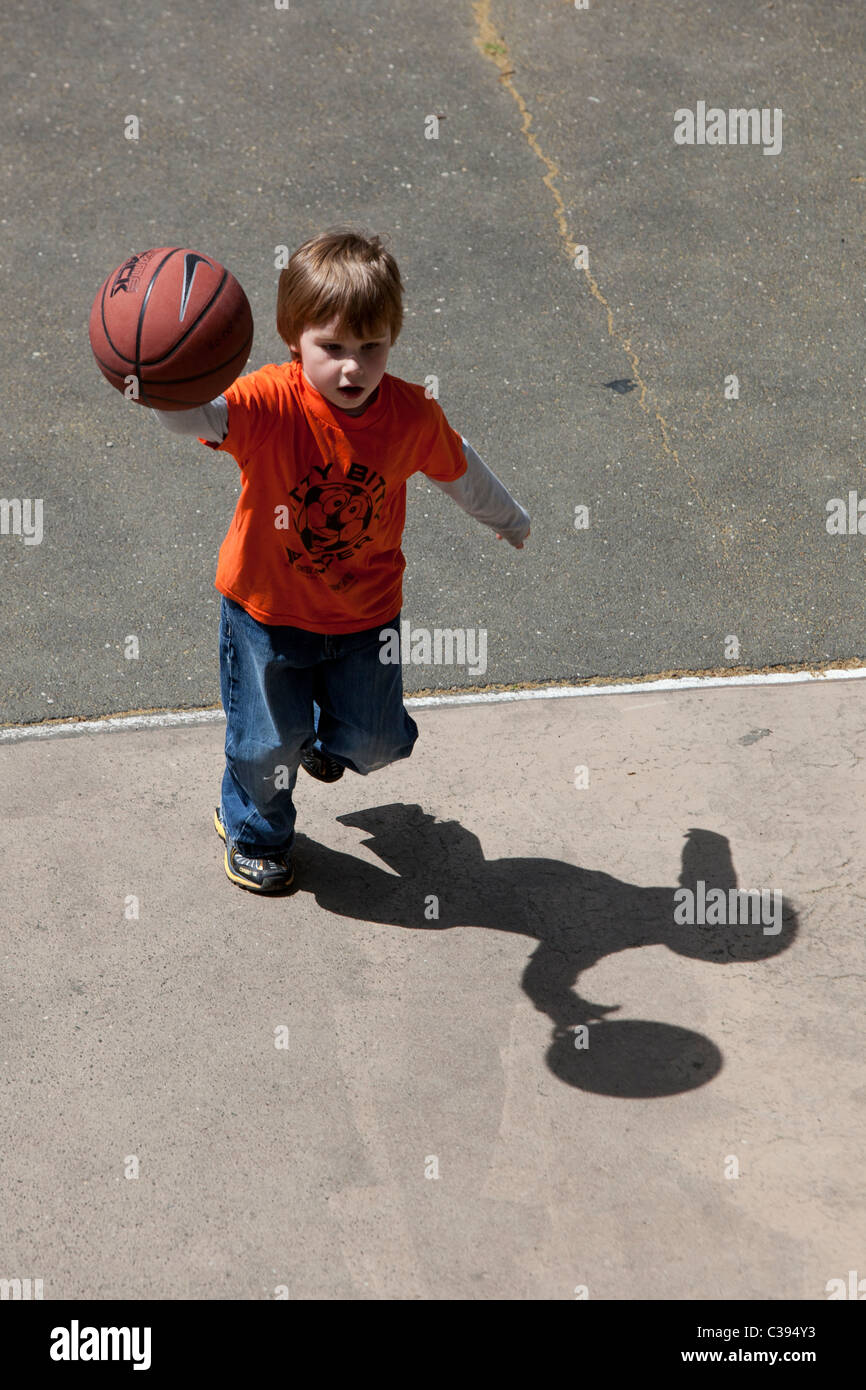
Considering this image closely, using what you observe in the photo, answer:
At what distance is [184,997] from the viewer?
3908mm

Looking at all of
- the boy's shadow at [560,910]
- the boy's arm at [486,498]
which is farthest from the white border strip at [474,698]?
the boy's arm at [486,498]

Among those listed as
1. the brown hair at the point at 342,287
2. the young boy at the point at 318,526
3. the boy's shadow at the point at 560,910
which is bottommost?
the boy's shadow at the point at 560,910

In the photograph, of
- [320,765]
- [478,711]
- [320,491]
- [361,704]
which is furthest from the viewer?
[478,711]

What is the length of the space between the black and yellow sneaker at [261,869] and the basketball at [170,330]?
1548 mm

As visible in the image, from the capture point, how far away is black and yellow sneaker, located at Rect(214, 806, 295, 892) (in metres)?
4.20

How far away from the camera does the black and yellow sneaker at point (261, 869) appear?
4.20 metres

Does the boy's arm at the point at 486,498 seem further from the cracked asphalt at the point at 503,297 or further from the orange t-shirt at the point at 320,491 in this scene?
the cracked asphalt at the point at 503,297

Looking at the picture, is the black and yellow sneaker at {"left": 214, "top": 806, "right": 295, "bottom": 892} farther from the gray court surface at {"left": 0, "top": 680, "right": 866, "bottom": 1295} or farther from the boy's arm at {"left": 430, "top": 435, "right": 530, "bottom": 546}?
the boy's arm at {"left": 430, "top": 435, "right": 530, "bottom": 546}

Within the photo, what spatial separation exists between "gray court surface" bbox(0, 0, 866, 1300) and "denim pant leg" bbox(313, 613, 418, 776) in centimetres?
43

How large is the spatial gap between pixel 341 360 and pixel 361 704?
1.12m

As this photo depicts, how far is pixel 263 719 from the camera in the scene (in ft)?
12.9

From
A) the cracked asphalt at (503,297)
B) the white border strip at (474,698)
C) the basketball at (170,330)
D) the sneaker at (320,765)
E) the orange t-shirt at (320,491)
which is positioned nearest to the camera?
the basketball at (170,330)

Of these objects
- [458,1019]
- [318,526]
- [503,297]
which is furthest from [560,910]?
[503,297]

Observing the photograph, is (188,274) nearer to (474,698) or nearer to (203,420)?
(203,420)
